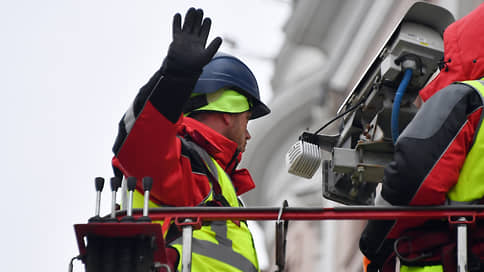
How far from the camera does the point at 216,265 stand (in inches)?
235

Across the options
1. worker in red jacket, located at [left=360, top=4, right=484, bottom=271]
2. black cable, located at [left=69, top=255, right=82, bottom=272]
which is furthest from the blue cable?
black cable, located at [left=69, top=255, right=82, bottom=272]

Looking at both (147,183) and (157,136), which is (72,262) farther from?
(157,136)

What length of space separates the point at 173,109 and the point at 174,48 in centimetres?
33

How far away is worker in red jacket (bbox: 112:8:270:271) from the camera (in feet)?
18.5

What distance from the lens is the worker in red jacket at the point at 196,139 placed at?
562cm

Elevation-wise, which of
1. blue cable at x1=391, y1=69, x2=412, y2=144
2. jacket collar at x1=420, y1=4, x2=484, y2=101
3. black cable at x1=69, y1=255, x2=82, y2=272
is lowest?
black cable at x1=69, y1=255, x2=82, y2=272

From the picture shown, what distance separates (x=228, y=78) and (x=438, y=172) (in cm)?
197

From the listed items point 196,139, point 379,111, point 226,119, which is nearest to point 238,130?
point 226,119

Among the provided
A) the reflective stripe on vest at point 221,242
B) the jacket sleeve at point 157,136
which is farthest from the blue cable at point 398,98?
the jacket sleeve at point 157,136

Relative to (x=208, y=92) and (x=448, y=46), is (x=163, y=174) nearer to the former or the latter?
(x=208, y=92)

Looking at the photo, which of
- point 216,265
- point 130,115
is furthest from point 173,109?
point 216,265

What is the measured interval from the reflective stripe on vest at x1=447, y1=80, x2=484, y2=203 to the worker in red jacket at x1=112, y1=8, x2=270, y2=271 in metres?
1.33

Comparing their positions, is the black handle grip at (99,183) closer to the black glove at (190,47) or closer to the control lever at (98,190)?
the control lever at (98,190)

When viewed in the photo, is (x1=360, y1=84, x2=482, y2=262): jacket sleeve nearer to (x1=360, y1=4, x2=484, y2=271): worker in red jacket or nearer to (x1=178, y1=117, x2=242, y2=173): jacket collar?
(x1=360, y1=4, x2=484, y2=271): worker in red jacket
